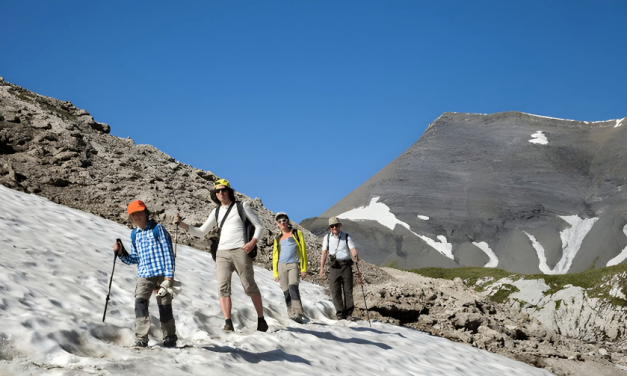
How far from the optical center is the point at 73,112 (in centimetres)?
3272

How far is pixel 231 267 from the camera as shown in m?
10.5

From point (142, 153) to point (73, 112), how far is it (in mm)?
5094

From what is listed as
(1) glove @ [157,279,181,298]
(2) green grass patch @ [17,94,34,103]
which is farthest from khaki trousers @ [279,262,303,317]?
(2) green grass patch @ [17,94,34,103]

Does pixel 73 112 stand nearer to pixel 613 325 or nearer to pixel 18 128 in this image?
pixel 18 128

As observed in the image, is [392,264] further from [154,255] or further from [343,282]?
[154,255]

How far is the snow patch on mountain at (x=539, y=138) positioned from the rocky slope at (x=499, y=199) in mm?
28

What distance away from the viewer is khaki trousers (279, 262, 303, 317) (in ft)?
41.4

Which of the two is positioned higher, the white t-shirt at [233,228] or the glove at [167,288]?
the white t-shirt at [233,228]

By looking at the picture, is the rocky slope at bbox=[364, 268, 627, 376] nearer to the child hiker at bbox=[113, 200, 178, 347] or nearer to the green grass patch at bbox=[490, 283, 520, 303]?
the green grass patch at bbox=[490, 283, 520, 303]

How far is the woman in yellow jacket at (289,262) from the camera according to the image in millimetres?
12719

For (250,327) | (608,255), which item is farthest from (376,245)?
(250,327)

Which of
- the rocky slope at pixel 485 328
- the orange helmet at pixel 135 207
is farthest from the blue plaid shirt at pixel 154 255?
the rocky slope at pixel 485 328

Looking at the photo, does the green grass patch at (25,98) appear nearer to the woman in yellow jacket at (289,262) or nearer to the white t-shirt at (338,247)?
the white t-shirt at (338,247)

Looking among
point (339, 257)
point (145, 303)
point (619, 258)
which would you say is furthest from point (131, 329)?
point (619, 258)
